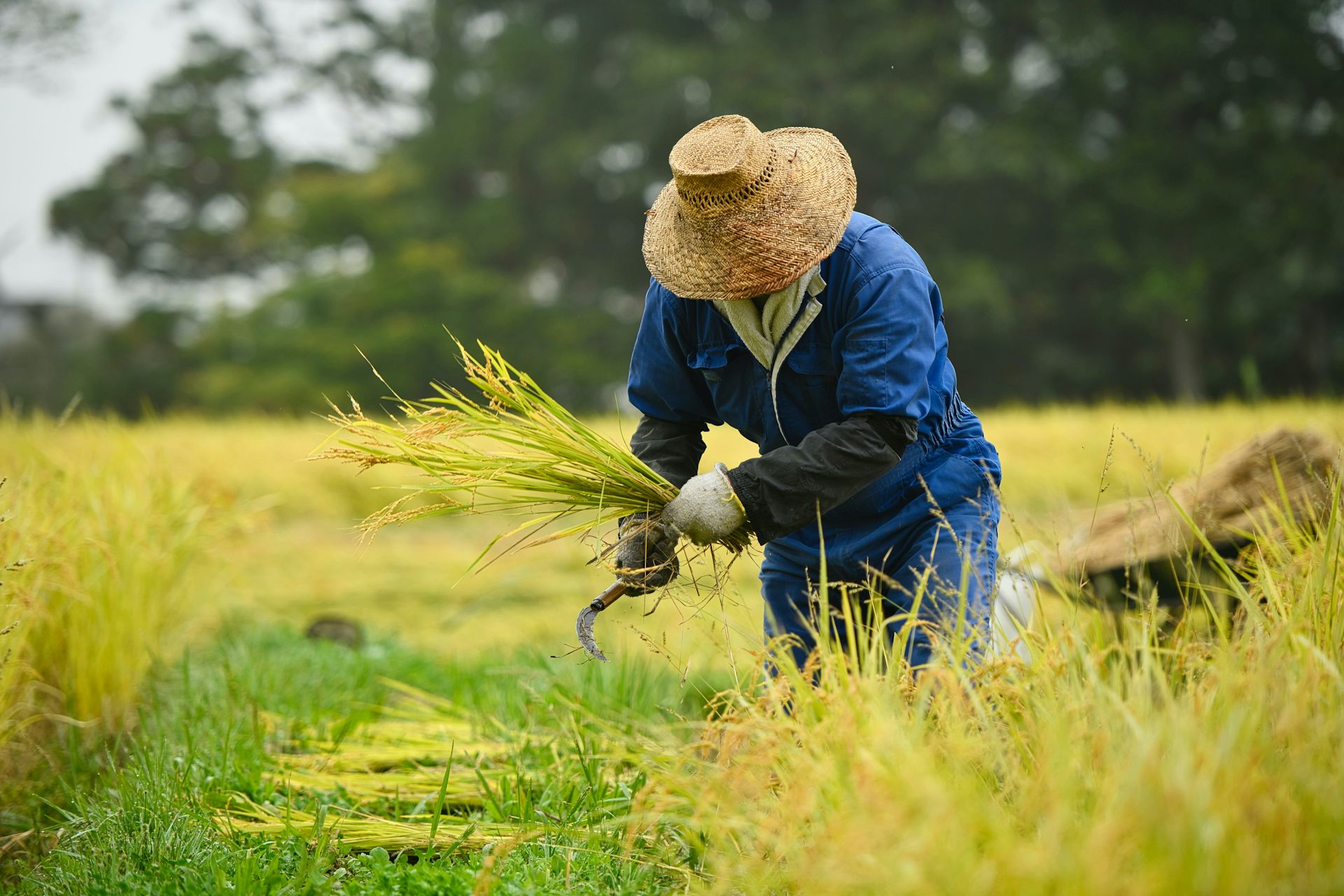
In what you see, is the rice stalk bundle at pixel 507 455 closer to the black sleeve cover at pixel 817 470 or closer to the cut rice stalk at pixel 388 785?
the black sleeve cover at pixel 817 470

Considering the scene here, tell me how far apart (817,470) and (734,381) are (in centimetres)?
37

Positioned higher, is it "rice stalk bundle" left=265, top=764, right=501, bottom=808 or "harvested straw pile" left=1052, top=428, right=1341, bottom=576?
"harvested straw pile" left=1052, top=428, right=1341, bottom=576

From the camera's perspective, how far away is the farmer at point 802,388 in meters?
2.10

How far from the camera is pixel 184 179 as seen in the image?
1875 centimetres

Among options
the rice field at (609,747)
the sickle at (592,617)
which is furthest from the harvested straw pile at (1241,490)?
the sickle at (592,617)

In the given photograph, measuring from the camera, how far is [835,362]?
225cm

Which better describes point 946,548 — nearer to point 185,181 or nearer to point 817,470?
point 817,470

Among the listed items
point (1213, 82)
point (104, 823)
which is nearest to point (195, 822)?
point (104, 823)

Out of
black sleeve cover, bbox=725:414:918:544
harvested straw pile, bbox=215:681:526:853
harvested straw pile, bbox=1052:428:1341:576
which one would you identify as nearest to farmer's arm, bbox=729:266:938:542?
black sleeve cover, bbox=725:414:918:544

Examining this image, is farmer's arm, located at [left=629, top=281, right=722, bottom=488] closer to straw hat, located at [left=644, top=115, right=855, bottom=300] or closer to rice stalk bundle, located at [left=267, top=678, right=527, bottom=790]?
straw hat, located at [left=644, top=115, right=855, bottom=300]

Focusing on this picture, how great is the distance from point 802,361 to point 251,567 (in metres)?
4.64

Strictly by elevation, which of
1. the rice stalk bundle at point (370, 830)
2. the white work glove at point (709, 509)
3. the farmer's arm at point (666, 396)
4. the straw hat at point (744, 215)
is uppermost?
the straw hat at point (744, 215)

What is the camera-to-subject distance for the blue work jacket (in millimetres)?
2098

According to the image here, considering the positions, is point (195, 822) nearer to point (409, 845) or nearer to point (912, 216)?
point (409, 845)
